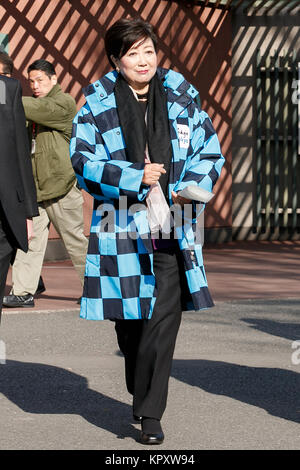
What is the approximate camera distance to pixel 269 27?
15859 millimetres

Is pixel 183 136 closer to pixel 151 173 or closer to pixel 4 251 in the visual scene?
A: pixel 151 173

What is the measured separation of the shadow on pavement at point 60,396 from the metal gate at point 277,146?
31.8 feet

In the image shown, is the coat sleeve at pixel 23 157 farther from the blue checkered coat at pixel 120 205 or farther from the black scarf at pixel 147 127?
the black scarf at pixel 147 127

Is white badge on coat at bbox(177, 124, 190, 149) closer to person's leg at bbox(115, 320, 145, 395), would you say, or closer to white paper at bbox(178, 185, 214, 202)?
white paper at bbox(178, 185, 214, 202)

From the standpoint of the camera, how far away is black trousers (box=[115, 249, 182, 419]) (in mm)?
4707

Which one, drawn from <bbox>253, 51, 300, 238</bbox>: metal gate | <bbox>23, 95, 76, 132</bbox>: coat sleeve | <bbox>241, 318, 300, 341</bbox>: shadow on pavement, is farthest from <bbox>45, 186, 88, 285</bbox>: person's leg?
<bbox>253, 51, 300, 238</bbox>: metal gate

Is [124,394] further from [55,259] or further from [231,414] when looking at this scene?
[55,259]

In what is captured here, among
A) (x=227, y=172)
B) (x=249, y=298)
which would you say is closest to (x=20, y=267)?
(x=249, y=298)

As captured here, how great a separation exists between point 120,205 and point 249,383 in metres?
1.74

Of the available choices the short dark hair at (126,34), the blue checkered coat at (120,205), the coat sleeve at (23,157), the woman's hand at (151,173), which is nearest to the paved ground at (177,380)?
the blue checkered coat at (120,205)

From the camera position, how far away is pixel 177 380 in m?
6.04

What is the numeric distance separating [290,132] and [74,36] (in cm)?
410

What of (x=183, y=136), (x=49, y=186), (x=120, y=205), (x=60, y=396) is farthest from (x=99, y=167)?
(x=49, y=186)

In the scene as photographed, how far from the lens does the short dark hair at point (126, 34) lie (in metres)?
4.73
